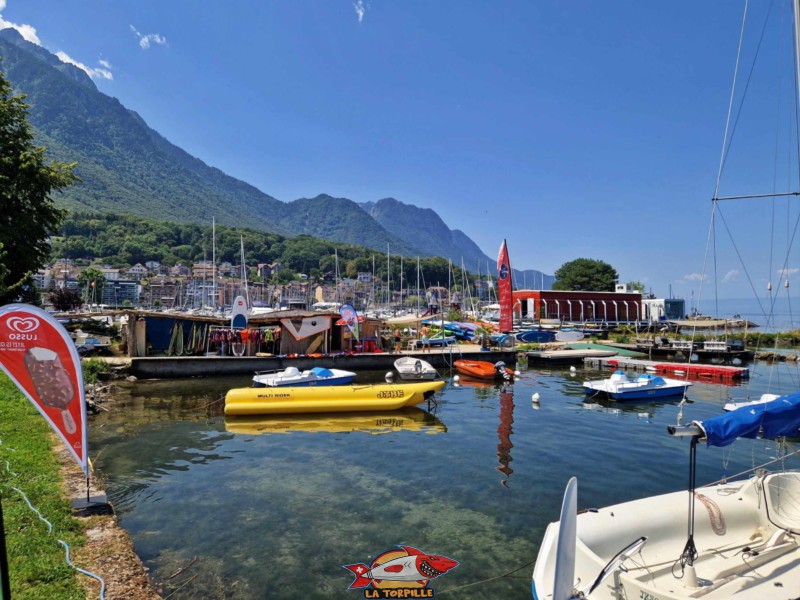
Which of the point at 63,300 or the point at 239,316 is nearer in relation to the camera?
the point at 239,316

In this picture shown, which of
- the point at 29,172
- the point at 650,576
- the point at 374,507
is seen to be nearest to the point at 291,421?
the point at 374,507

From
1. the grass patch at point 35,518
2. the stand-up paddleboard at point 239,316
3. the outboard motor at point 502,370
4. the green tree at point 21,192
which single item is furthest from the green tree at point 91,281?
the grass patch at point 35,518

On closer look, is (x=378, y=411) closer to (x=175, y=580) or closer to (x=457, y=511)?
(x=457, y=511)

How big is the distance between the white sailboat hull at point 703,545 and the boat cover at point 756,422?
1153mm

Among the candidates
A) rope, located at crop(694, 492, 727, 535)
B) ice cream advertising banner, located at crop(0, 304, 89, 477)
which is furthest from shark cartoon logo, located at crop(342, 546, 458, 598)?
ice cream advertising banner, located at crop(0, 304, 89, 477)

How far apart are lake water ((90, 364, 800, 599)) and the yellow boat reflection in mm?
133

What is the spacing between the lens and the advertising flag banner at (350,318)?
125 ft

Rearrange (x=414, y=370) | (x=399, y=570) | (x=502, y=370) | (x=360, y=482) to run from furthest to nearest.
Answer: (x=502, y=370) → (x=414, y=370) → (x=360, y=482) → (x=399, y=570)

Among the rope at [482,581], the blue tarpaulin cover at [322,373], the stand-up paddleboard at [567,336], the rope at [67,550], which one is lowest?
the rope at [482,581]

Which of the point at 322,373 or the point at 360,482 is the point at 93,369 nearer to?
the point at 322,373

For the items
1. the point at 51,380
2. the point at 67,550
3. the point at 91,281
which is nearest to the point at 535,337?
the point at 51,380

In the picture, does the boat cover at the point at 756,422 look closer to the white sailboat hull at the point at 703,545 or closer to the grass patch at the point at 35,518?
the white sailboat hull at the point at 703,545

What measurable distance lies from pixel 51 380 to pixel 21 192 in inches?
894

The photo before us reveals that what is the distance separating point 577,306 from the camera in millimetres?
86875
